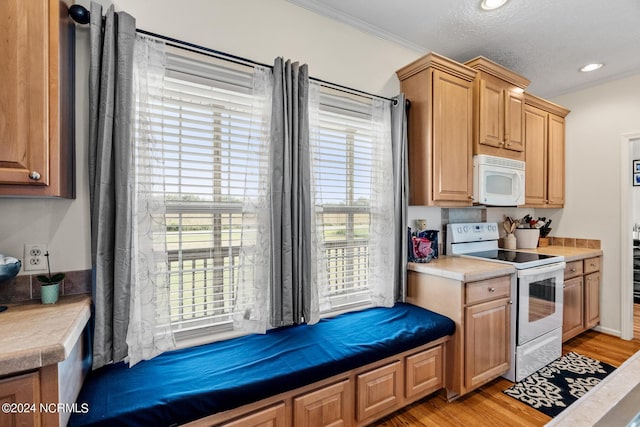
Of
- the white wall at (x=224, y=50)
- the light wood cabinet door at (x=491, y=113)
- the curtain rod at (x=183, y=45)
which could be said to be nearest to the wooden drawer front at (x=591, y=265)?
the light wood cabinet door at (x=491, y=113)

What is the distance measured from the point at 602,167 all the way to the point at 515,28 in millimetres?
2073

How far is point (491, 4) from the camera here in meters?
1.96

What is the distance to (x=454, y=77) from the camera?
7.77 ft

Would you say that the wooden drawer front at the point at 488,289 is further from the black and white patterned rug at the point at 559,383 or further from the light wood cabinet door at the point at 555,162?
the light wood cabinet door at the point at 555,162

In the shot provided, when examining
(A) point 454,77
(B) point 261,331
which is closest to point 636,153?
(A) point 454,77

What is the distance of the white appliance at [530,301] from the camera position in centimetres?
223

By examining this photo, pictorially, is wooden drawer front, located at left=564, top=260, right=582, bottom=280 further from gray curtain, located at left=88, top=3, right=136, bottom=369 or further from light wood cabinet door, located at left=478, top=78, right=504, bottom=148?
gray curtain, located at left=88, top=3, right=136, bottom=369

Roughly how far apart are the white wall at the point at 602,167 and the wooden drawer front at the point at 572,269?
0.53m

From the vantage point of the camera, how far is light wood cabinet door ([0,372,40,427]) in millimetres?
844

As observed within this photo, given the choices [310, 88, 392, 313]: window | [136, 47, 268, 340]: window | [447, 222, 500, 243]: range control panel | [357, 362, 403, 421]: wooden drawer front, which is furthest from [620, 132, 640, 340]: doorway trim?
[136, 47, 268, 340]: window

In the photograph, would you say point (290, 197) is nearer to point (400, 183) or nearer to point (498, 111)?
point (400, 183)

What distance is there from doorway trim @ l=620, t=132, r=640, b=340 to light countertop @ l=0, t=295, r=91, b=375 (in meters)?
4.53

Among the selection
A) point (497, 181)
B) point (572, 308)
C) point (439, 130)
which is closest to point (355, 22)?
point (439, 130)


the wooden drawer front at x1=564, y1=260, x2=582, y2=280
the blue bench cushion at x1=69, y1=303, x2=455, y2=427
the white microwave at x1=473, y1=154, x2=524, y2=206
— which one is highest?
the white microwave at x1=473, y1=154, x2=524, y2=206
